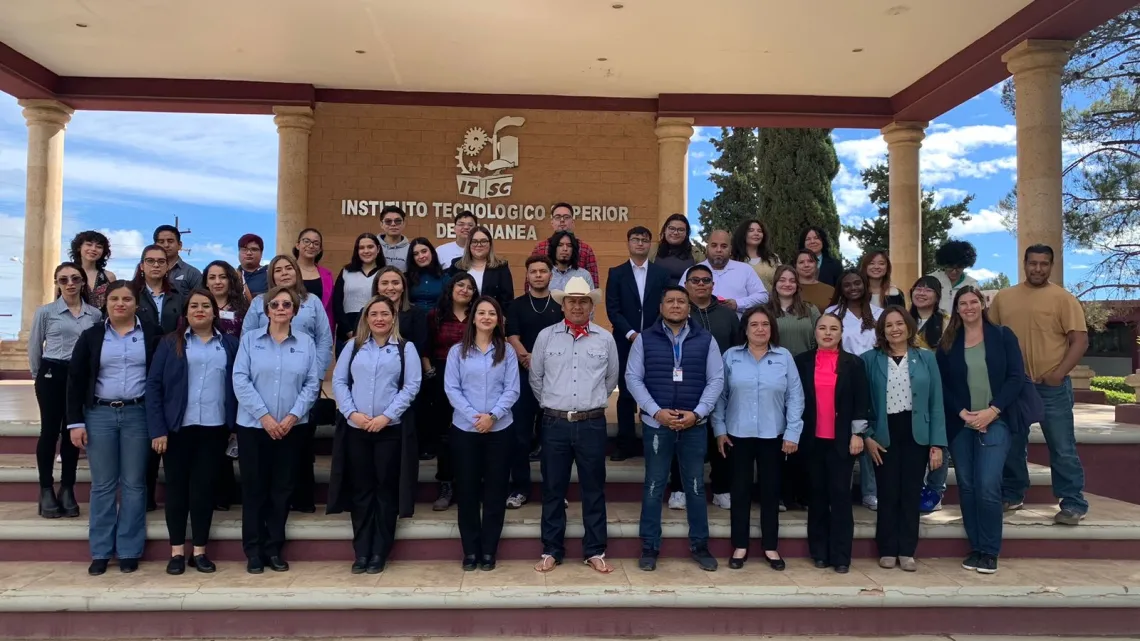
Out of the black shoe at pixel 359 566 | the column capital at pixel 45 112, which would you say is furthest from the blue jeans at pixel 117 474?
the column capital at pixel 45 112

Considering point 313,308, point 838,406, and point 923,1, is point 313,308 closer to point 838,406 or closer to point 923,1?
point 838,406

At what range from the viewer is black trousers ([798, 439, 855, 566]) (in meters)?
4.41

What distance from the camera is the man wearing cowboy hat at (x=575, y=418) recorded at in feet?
14.2

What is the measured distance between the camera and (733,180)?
25531 mm

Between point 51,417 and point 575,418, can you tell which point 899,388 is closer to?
point 575,418

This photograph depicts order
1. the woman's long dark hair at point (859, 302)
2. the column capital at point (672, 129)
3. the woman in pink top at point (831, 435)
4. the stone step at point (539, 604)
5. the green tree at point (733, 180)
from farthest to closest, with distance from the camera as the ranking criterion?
the green tree at point (733, 180)
the column capital at point (672, 129)
the woman's long dark hair at point (859, 302)
the woman in pink top at point (831, 435)
the stone step at point (539, 604)

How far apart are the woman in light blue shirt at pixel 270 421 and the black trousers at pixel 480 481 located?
974 mm

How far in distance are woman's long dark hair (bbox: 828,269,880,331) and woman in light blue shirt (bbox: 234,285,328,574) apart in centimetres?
352

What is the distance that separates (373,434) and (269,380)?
685mm

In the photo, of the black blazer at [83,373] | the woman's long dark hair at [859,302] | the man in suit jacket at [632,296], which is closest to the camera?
the black blazer at [83,373]

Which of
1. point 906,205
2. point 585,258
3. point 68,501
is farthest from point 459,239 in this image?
point 906,205

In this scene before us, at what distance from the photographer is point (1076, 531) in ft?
15.7

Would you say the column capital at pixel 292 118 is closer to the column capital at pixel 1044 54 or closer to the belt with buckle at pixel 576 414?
the belt with buckle at pixel 576 414

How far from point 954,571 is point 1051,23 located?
6100 mm
